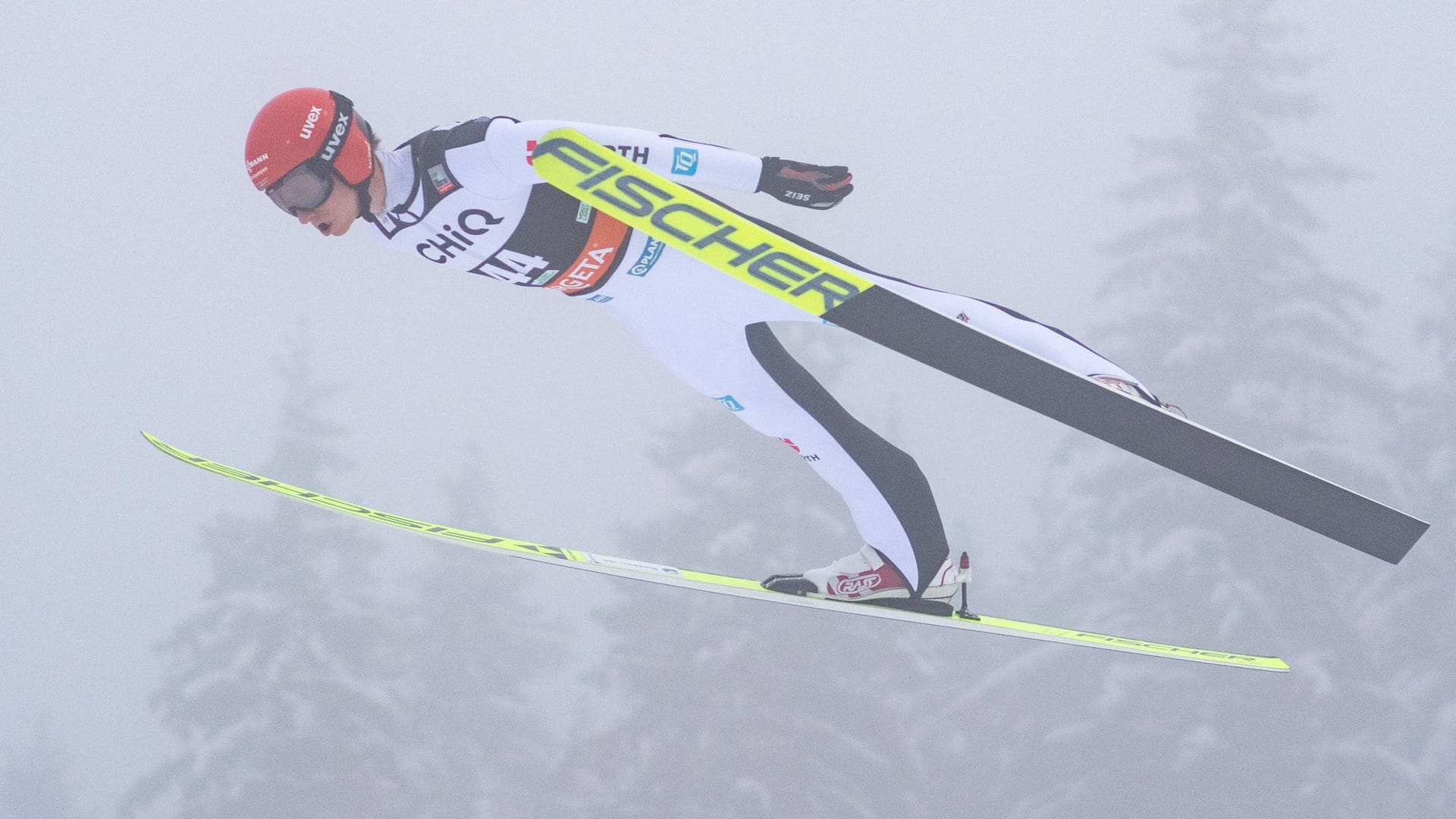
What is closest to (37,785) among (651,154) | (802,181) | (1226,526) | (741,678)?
(741,678)

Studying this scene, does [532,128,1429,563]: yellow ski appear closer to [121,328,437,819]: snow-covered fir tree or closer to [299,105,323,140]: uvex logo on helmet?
[299,105,323,140]: uvex logo on helmet

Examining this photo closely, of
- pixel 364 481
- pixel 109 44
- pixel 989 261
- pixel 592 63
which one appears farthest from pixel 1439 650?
pixel 109 44

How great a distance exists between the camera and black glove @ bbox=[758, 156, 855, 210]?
3.07 m

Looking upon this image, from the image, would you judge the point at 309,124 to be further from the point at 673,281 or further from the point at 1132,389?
the point at 1132,389

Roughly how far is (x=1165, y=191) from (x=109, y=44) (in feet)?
447

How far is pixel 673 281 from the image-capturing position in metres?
3.24

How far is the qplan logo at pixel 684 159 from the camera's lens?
9.94 feet

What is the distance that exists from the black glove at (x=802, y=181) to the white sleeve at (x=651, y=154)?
3 centimetres

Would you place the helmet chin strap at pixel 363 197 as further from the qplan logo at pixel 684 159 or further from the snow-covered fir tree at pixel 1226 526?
the snow-covered fir tree at pixel 1226 526

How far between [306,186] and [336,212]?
0.29 feet

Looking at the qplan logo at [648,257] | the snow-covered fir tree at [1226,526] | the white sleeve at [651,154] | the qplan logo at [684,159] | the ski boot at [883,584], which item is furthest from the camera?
the snow-covered fir tree at [1226,526]

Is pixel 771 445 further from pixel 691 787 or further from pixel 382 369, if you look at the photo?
pixel 382 369

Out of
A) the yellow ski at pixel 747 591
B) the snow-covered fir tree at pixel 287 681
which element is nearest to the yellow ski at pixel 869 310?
the yellow ski at pixel 747 591

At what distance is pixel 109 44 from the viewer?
12781 cm
